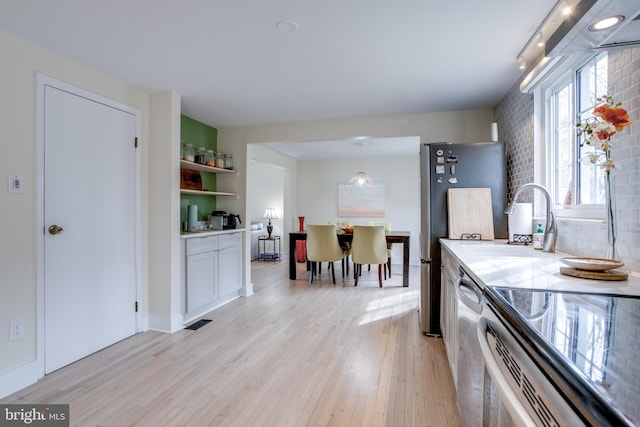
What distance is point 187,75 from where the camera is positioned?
2621 mm

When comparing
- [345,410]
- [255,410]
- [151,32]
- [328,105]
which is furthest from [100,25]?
[345,410]

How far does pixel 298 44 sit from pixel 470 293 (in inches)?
72.1

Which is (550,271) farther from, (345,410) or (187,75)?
(187,75)

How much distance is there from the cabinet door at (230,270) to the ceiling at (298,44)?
1734mm

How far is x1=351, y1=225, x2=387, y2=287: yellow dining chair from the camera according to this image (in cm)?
460

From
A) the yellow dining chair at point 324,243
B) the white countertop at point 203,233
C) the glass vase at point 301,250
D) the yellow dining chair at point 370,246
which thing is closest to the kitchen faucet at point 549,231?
the yellow dining chair at point 370,246

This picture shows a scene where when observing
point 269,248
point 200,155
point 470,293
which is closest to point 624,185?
point 470,293

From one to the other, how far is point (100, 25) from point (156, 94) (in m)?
1.15

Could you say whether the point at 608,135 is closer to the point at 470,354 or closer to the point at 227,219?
the point at 470,354

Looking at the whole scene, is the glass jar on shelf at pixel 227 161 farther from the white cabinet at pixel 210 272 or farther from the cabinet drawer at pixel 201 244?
the cabinet drawer at pixel 201 244

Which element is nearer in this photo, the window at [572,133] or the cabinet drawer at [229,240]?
the window at [572,133]

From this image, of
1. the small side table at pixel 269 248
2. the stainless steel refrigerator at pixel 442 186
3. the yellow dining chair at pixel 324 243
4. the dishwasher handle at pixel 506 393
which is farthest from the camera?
the small side table at pixel 269 248

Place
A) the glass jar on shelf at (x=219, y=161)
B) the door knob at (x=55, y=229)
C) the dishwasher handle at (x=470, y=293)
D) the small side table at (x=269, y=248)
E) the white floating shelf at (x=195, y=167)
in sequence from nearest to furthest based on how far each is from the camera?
the dishwasher handle at (x=470, y=293) < the door knob at (x=55, y=229) < the white floating shelf at (x=195, y=167) < the glass jar on shelf at (x=219, y=161) < the small side table at (x=269, y=248)

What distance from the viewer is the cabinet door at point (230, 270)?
Result: 367 centimetres
